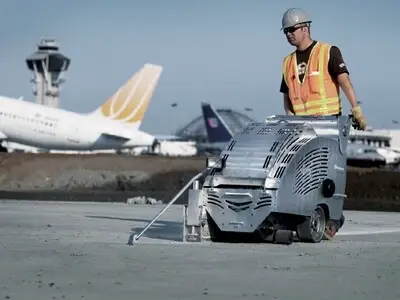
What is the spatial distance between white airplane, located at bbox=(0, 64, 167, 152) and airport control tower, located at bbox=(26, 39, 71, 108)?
310 ft

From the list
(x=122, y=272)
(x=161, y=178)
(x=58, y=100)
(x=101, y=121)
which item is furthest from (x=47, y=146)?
(x=58, y=100)

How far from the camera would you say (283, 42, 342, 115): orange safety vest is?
34.7ft

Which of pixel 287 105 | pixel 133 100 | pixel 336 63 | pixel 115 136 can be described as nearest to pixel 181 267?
pixel 336 63

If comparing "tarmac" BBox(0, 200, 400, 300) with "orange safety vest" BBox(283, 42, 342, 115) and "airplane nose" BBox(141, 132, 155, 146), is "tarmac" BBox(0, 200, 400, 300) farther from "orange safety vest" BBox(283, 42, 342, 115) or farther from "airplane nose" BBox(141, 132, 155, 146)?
"airplane nose" BBox(141, 132, 155, 146)

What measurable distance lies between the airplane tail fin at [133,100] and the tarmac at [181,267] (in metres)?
62.7

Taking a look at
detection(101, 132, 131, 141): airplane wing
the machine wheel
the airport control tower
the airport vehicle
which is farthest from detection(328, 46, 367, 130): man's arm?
the airport control tower

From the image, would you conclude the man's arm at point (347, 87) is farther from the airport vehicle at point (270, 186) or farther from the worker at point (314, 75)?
the airport vehicle at point (270, 186)

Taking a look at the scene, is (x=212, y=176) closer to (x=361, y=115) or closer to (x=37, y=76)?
(x=361, y=115)

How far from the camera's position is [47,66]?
171750 millimetres

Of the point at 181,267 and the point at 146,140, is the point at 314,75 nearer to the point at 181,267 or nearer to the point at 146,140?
the point at 181,267

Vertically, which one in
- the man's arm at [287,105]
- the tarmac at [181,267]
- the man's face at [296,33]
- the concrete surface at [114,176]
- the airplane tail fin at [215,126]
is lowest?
the concrete surface at [114,176]

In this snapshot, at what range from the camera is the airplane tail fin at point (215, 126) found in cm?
11819

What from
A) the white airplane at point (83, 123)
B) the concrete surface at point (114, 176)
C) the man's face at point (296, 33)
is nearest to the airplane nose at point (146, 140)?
the white airplane at point (83, 123)

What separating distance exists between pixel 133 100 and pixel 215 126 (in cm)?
4501
